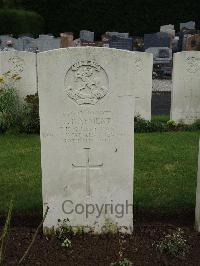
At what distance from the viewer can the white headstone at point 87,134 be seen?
3.97 metres

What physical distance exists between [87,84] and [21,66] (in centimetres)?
462

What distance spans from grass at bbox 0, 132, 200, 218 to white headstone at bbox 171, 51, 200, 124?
104 cm

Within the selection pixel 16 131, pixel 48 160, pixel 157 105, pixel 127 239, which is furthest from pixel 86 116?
→ pixel 157 105

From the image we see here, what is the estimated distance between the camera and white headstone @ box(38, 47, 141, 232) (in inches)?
156

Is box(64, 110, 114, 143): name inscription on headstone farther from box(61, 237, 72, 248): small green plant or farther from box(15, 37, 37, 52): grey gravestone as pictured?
box(15, 37, 37, 52): grey gravestone

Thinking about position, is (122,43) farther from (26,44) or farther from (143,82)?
(143,82)

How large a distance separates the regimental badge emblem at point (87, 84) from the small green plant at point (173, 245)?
1372mm

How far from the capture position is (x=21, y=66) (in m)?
8.40

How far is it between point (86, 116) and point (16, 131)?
4329mm

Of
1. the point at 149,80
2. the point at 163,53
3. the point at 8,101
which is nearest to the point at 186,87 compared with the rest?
the point at 149,80

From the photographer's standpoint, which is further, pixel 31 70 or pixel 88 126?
pixel 31 70

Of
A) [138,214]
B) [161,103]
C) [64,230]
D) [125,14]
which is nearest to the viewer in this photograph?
[64,230]

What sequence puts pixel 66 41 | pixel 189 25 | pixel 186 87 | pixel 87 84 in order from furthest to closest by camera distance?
1. pixel 189 25
2. pixel 66 41
3. pixel 186 87
4. pixel 87 84

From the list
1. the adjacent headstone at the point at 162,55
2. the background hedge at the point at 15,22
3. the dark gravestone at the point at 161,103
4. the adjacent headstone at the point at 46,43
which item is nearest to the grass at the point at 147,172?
the dark gravestone at the point at 161,103
